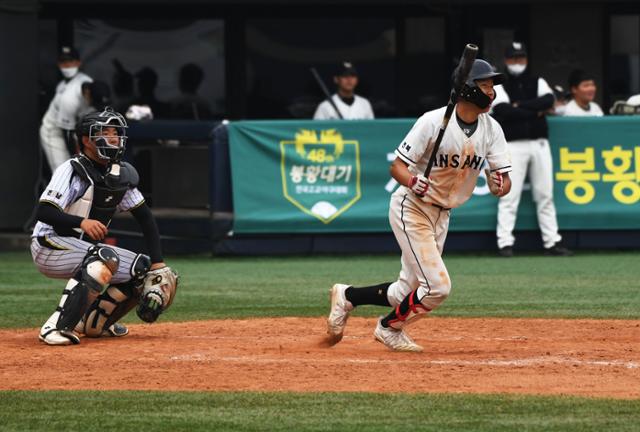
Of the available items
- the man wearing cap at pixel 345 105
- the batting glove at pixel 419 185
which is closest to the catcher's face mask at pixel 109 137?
the batting glove at pixel 419 185

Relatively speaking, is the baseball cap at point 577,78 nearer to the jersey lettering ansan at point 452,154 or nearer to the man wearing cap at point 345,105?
the man wearing cap at point 345,105

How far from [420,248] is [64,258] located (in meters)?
2.15

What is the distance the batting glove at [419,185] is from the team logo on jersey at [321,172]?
22.3ft

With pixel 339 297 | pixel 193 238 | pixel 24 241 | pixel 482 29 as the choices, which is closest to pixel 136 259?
pixel 339 297

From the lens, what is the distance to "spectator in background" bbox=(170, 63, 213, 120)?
17562 millimetres

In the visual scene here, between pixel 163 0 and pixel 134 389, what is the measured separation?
10.4 m

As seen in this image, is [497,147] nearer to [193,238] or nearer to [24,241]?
[193,238]

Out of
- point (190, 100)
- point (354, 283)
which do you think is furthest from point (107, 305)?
point (190, 100)

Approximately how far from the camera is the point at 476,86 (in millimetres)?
7445

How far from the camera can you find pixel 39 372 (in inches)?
280

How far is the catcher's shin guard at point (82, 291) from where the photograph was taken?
8016 mm

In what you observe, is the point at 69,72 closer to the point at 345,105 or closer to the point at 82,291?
the point at 345,105

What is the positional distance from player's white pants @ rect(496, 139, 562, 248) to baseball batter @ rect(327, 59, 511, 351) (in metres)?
6.15

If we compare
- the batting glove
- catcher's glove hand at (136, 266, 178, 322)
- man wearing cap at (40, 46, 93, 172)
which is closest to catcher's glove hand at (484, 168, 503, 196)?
the batting glove
